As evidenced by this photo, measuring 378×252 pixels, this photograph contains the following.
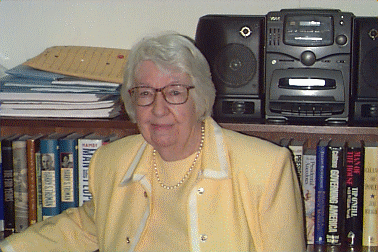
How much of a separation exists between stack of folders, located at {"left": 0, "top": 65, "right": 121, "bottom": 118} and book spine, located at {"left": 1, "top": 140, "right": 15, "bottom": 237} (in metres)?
0.12

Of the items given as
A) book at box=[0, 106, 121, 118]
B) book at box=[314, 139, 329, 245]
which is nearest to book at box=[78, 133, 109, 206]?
book at box=[0, 106, 121, 118]

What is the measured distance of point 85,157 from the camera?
1658 mm

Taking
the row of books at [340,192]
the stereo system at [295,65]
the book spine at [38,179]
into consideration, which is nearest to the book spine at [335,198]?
the row of books at [340,192]

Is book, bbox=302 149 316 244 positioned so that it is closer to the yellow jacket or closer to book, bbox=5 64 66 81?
the yellow jacket

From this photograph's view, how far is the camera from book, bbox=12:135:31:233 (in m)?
1.66

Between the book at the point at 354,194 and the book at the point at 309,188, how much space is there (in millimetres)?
95

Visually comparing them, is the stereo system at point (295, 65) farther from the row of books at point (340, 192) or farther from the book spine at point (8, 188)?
the book spine at point (8, 188)

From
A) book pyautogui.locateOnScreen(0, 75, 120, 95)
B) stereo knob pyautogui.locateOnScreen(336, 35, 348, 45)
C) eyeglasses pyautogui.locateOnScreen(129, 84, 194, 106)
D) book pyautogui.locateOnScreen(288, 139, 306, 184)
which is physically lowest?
book pyautogui.locateOnScreen(288, 139, 306, 184)

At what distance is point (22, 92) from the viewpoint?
1.58m

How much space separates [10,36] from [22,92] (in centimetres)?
37

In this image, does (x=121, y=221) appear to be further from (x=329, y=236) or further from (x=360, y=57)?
(x=360, y=57)

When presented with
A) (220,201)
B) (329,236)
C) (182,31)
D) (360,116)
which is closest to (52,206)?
(220,201)

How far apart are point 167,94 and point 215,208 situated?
12.3 inches

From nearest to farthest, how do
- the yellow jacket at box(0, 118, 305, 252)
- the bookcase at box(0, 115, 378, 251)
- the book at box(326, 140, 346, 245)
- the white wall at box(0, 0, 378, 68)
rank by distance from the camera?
1. the yellow jacket at box(0, 118, 305, 252)
2. the bookcase at box(0, 115, 378, 251)
3. the book at box(326, 140, 346, 245)
4. the white wall at box(0, 0, 378, 68)
